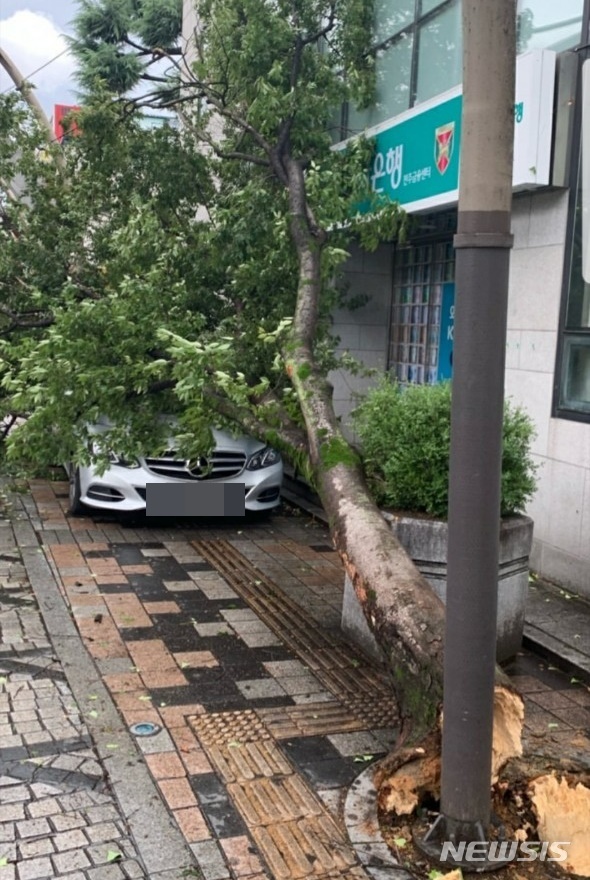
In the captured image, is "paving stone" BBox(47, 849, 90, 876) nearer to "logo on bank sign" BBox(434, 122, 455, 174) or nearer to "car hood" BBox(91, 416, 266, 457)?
"car hood" BBox(91, 416, 266, 457)

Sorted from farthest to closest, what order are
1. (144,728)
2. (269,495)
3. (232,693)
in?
1. (269,495)
2. (232,693)
3. (144,728)

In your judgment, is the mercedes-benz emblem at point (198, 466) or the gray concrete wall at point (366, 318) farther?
the gray concrete wall at point (366, 318)

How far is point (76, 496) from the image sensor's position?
834cm

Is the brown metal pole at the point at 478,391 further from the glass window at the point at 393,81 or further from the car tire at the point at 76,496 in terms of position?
the glass window at the point at 393,81

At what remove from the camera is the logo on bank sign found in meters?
7.63

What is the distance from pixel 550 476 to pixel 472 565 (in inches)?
150

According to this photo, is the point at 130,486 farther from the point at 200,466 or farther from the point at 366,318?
the point at 366,318

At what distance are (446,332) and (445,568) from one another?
5318mm

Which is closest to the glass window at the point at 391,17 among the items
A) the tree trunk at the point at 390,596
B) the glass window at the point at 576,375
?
the glass window at the point at 576,375

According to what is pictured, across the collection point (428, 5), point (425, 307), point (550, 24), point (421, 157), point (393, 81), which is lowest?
point (425, 307)

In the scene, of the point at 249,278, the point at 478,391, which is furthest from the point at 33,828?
the point at 249,278

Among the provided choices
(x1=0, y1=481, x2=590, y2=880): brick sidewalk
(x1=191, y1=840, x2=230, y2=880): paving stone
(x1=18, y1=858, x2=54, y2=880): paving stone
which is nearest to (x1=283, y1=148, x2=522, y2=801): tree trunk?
(x1=0, y1=481, x2=590, y2=880): brick sidewalk

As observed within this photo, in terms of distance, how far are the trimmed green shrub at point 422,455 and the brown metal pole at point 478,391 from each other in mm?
1807

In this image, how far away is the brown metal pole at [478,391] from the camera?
3014 mm
